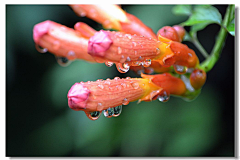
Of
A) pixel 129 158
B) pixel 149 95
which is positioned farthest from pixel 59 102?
pixel 149 95

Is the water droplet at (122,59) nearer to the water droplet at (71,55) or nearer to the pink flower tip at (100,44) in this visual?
the pink flower tip at (100,44)

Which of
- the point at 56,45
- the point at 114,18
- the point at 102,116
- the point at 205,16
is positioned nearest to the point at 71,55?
the point at 56,45

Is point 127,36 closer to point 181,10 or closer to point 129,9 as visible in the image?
point 181,10

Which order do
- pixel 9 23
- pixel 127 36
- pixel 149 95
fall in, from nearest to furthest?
pixel 127 36 → pixel 149 95 → pixel 9 23

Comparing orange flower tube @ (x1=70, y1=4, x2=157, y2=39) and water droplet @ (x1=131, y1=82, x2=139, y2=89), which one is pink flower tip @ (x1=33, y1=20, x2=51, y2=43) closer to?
orange flower tube @ (x1=70, y1=4, x2=157, y2=39)

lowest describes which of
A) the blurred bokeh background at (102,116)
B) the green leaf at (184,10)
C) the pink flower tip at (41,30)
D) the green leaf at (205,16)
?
the blurred bokeh background at (102,116)

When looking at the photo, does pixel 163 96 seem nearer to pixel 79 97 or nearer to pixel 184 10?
pixel 79 97

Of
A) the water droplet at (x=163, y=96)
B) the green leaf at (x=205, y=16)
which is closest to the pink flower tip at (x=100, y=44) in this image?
the water droplet at (x=163, y=96)
